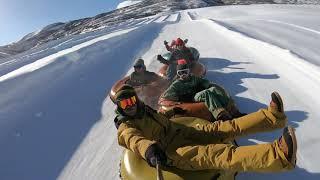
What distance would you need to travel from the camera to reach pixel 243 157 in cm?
386

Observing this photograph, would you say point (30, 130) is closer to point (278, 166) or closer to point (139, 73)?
point (139, 73)

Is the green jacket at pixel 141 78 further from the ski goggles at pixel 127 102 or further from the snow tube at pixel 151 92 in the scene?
the ski goggles at pixel 127 102

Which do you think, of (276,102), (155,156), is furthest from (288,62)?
(155,156)

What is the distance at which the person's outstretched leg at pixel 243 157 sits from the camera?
3574 millimetres

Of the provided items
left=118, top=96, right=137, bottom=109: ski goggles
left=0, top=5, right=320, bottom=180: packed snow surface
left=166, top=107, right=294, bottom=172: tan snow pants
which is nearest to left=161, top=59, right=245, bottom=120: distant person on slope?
left=0, top=5, right=320, bottom=180: packed snow surface

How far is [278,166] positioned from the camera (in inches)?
144

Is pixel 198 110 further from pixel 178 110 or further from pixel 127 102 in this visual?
pixel 127 102

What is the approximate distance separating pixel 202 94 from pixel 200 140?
4.57 feet

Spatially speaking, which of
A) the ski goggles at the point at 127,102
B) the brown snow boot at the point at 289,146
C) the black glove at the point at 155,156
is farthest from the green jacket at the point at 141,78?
the brown snow boot at the point at 289,146

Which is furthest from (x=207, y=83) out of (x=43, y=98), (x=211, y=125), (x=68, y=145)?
(x=43, y=98)

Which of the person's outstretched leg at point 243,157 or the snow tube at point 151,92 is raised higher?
the person's outstretched leg at point 243,157

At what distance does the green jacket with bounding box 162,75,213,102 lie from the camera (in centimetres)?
665

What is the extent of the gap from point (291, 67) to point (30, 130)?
5128mm

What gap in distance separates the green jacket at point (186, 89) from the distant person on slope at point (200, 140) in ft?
5.03
